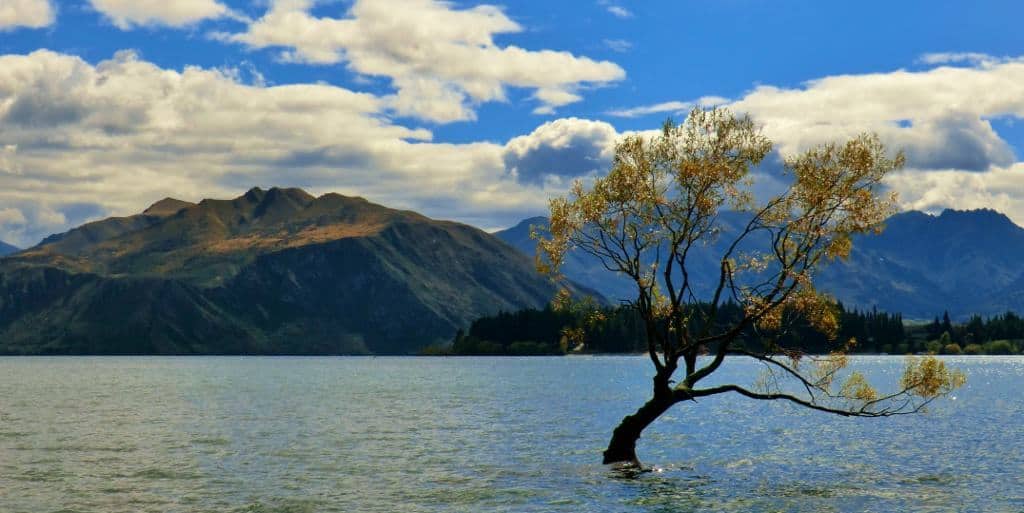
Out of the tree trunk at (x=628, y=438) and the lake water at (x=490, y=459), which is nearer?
the lake water at (x=490, y=459)

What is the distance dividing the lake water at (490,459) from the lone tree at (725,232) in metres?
5.66

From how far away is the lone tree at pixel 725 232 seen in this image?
5012cm

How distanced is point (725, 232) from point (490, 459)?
23628mm

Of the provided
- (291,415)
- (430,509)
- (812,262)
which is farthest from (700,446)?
(291,415)

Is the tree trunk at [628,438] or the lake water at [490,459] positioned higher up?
the tree trunk at [628,438]

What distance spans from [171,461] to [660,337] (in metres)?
34.5

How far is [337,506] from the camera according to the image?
45781mm

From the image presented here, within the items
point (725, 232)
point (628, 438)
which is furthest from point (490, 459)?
point (725, 232)

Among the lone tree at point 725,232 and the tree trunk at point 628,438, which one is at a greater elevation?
the lone tree at point 725,232

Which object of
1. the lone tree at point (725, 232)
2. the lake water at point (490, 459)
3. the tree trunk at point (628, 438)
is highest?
the lone tree at point (725, 232)

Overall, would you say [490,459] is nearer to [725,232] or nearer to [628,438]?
[628,438]

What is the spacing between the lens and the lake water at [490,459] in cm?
4747

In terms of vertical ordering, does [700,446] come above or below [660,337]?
below

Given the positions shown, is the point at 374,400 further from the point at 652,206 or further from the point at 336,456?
the point at 652,206
